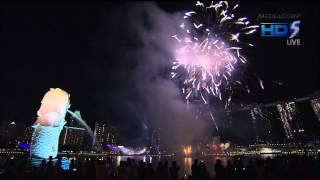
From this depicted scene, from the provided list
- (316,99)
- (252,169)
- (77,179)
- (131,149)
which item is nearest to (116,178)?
(77,179)

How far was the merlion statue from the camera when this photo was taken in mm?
31312

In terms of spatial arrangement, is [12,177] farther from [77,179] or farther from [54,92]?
[54,92]

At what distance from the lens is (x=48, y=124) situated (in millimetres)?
31562

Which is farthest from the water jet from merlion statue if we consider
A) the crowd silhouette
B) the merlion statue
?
the crowd silhouette

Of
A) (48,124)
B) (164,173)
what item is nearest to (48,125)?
(48,124)

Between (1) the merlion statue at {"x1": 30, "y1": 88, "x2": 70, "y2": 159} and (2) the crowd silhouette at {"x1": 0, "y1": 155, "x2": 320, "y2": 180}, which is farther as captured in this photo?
(1) the merlion statue at {"x1": 30, "y1": 88, "x2": 70, "y2": 159}

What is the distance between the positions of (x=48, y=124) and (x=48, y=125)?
10cm

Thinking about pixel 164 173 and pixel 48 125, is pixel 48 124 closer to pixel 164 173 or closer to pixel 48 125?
pixel 48 125

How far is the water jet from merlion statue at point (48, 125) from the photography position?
103 ft

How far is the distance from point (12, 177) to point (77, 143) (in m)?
155

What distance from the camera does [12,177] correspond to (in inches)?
591

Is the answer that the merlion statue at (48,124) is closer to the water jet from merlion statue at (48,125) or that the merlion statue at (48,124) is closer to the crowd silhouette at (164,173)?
the water jet from merlion statue at (48,125)

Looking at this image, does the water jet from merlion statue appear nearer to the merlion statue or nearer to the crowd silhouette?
the merlion statue

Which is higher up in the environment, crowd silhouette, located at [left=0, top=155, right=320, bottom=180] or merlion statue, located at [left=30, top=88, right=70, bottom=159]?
merlion statue, located at [left=30, top=88, right=70, bottom=159]
